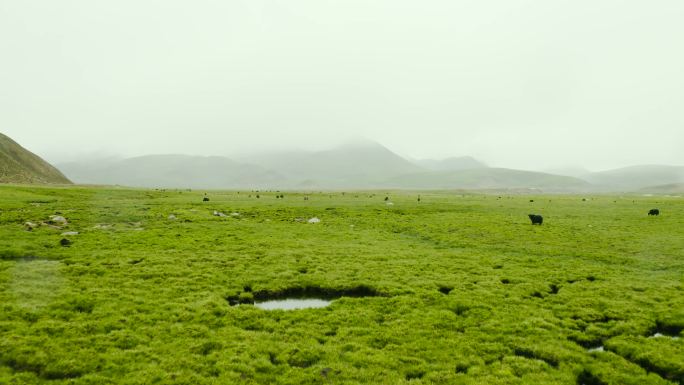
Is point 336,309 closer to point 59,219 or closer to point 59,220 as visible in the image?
point 59,220

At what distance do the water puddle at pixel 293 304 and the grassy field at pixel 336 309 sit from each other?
3.31ft

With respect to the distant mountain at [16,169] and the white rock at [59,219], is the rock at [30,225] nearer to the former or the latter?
the white rock at [59,219]

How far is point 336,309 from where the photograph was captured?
74.0 ft

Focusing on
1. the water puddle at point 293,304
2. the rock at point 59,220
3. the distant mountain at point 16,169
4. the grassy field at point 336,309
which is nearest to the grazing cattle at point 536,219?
the grassy field at point 336,309

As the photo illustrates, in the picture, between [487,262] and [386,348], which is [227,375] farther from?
[487,262]

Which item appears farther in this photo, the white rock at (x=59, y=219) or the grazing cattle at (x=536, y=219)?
the grazing cattle at (x=536, y=219)

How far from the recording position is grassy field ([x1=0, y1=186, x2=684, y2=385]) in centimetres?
1584

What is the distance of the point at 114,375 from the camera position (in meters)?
15.1

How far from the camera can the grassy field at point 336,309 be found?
1584 cm

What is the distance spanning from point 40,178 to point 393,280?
219047 mm

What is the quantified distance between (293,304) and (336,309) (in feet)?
10.7

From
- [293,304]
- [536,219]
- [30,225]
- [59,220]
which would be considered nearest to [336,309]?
[293,304]

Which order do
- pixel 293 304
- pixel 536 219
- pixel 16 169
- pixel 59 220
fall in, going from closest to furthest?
1. pixel 293 304
2. pixel 59 220
3. pixel 536 219
4. pixel 16 169

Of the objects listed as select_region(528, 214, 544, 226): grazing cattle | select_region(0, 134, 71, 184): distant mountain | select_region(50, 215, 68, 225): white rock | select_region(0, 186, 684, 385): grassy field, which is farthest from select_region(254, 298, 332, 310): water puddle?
select_region(0, 134, 71, 184): distant mountain
